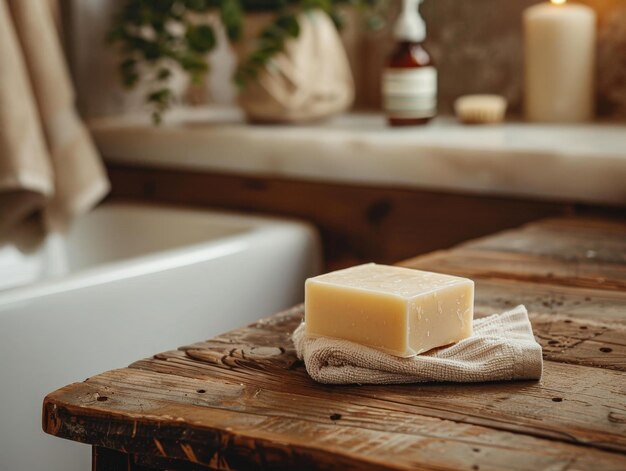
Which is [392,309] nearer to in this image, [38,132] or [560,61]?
[38,132]

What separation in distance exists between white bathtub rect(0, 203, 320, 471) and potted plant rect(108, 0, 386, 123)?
21cm

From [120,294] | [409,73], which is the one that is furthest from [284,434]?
[409,73]

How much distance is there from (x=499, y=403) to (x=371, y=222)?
0.84 m

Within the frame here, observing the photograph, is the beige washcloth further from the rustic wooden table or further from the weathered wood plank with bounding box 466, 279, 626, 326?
the weathered wood plank with bounding box 466, 279, 626, 326

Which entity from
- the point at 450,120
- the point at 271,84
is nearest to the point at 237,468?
the point at 271,84

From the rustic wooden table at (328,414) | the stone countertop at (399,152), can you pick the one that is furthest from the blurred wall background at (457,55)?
the rustic wooden table at (328,414)

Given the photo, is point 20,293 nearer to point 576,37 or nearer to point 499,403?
point 499,403

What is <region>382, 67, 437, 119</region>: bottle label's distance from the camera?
4.54 ft

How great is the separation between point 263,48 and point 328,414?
3.31 ft

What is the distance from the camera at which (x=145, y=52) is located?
149cm

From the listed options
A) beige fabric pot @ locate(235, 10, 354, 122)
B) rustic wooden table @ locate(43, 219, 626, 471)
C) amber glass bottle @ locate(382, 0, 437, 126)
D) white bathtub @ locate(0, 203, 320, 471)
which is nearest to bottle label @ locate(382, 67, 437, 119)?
amber glass bottle @ locate(382, 0, 437, 126)

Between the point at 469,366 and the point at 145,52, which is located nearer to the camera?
the point at 469,366

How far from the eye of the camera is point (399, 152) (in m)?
1.27

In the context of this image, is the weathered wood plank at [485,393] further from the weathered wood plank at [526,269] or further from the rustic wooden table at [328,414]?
the weathered wood plank at [526,269]
